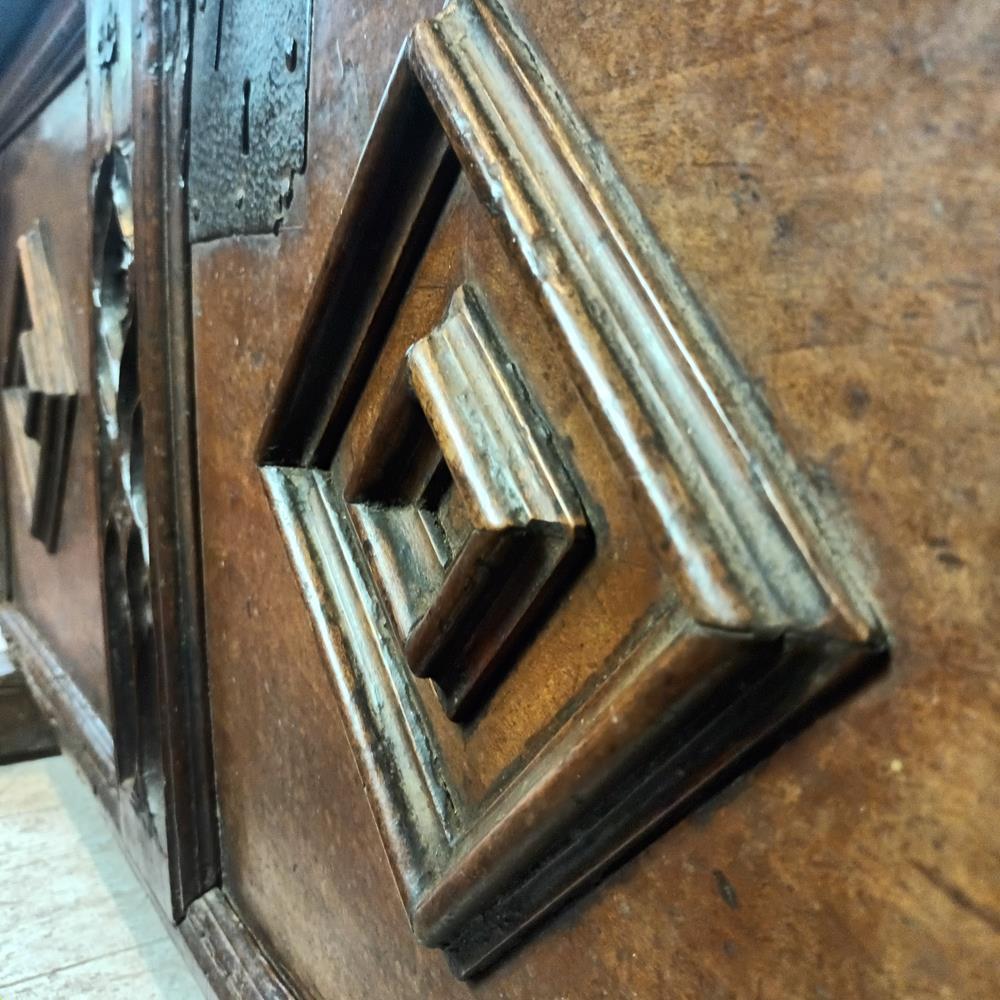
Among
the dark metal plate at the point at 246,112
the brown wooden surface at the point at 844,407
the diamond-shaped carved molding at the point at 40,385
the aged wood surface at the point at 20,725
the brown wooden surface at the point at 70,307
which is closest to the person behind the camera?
the brown wooden surface at the point at 844,407

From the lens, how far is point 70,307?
121 centimetres

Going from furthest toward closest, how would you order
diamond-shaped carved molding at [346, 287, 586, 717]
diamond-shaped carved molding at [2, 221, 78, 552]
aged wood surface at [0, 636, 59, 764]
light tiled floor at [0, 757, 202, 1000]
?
aged wood surface at [0, 636, 59, 764]
diamond-shaped carved molding at [2, 221, 78, 552]
light tiled floor at [0, 757, 202, 1000]
diamond-shaped carved molding at [346, 287, 586, 717]

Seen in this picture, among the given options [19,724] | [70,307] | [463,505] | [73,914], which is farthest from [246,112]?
[19,724]

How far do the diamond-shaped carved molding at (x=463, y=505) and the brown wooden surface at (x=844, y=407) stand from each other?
0.03 meters

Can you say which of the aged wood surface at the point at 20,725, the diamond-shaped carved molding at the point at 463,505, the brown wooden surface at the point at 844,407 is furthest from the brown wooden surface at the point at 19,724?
the brown wooden surface at the point at 844,407

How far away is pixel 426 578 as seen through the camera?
586 mm

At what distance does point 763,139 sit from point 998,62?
9 centimetres

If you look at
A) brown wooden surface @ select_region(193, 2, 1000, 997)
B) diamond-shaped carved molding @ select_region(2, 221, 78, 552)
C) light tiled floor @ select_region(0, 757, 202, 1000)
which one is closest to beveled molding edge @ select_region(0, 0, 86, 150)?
diamond-shaped carved molding @ select_region(2, 221, 78, 552)

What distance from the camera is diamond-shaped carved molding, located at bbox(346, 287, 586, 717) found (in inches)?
17.9

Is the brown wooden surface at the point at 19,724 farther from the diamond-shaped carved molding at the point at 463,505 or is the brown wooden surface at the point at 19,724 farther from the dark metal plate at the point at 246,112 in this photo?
the diamond-shaped carved molding at the point at 463,505

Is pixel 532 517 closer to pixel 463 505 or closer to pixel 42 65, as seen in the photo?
pixel 463 505

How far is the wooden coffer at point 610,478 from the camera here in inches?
13.1

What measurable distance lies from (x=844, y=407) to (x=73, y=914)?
3.77 feet

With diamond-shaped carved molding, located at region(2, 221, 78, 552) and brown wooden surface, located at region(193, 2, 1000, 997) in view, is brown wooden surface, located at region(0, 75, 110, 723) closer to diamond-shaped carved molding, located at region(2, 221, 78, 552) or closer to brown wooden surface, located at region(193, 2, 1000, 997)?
diamond-shaped carved molding, located at region(2, 221, 78, 552)
